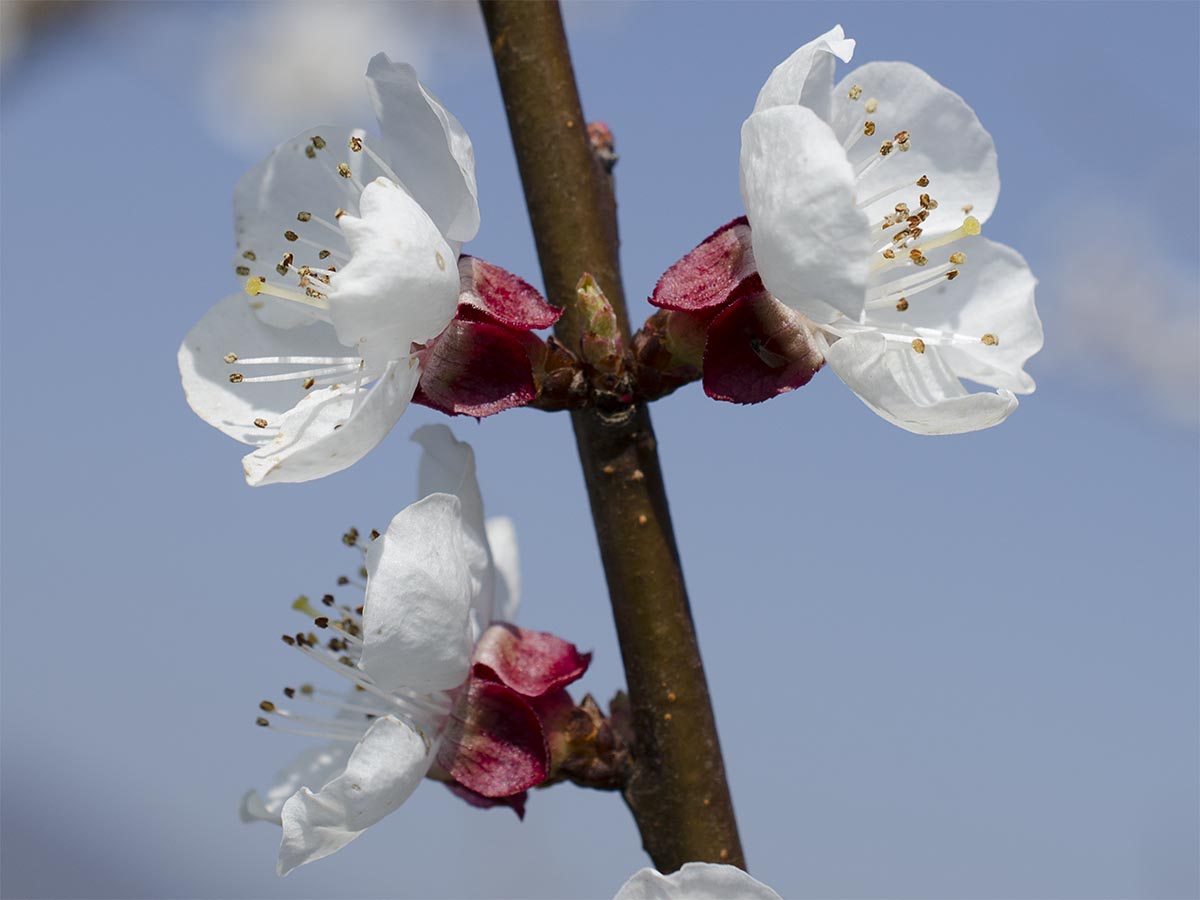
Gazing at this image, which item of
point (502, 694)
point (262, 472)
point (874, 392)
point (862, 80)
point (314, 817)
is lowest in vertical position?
point (314, 817)

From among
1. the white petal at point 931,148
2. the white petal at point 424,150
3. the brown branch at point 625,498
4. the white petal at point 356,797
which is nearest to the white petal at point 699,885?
the brown branch at point 625,498

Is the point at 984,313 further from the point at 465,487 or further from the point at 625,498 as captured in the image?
the point at 465,487

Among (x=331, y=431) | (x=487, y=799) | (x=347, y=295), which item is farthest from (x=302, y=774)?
(x=347, y=295)

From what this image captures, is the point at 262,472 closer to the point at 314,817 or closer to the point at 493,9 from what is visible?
the point at 314,817

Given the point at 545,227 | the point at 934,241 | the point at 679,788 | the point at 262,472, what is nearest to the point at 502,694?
the point at 679,788

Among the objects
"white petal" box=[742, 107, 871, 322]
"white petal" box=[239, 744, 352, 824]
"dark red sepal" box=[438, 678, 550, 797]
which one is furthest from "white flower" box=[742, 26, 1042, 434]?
"white petal" box=[239, 744, 352, 824]

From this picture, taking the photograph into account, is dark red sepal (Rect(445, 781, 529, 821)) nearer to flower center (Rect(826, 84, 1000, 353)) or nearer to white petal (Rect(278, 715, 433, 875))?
white petal (Rect(278, 715, 433, 875))

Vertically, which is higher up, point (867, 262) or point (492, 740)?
point (867, 262)
